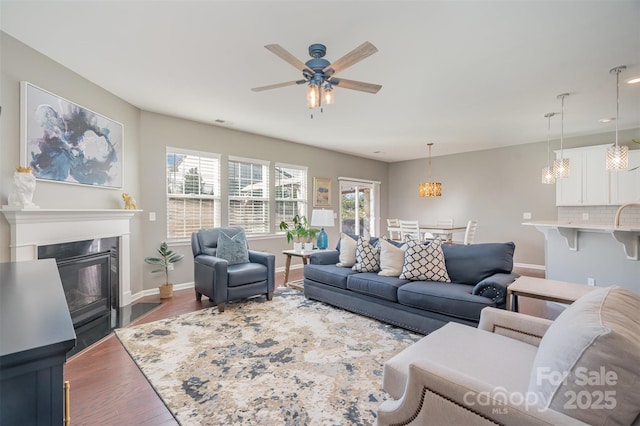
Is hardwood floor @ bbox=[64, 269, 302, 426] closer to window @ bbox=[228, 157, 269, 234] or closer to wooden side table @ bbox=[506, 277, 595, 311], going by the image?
wooden side table @ bbox=[506, 277, 595, 311]

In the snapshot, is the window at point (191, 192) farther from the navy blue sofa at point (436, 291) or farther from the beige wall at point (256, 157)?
the navy blue sofa at point (436, 291)

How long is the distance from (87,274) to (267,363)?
96.2 inches

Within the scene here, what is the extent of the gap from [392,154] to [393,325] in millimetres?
5287

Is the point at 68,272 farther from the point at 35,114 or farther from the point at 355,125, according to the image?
the point at 355,125

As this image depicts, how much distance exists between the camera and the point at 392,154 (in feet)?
24.6

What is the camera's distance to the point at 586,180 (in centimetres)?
514

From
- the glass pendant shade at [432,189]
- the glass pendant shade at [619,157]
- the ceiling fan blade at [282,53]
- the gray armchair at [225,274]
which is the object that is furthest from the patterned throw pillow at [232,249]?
the glass pendant shade at [619,157]

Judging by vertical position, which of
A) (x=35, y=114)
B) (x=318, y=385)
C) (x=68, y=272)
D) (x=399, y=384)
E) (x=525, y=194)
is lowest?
(x=318, y=385)

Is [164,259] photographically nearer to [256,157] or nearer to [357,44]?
[256,157]

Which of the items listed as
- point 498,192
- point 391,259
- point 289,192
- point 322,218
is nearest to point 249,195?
point 289,192

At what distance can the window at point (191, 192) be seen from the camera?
15.0ft

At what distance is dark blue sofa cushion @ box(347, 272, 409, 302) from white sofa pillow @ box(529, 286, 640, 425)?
1.95 metres

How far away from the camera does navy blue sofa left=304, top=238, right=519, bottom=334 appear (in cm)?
253

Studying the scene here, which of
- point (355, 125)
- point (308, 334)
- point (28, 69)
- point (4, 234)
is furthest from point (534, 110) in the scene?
point (4, 234)
